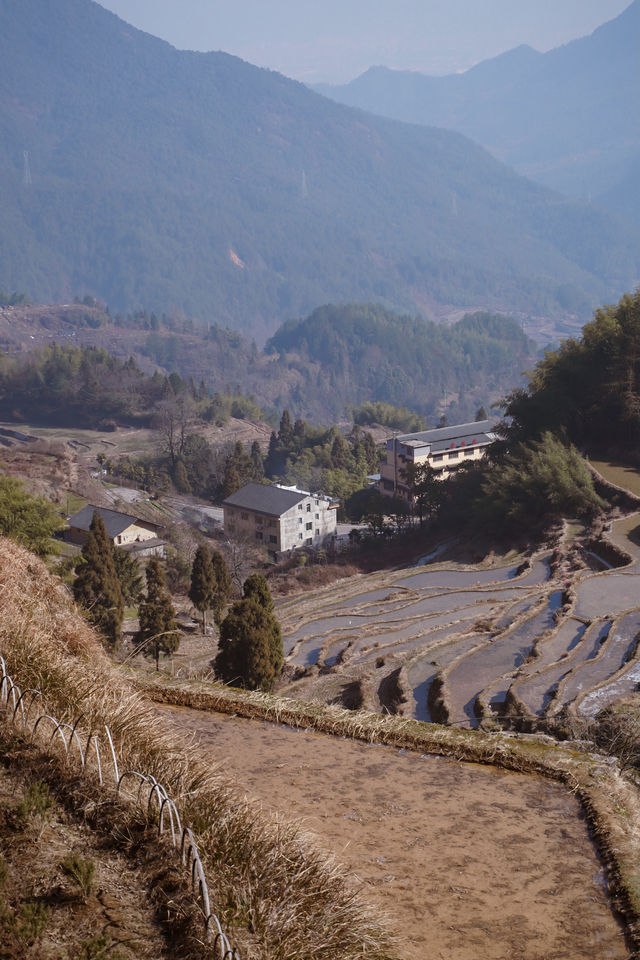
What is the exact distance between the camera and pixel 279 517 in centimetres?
3794

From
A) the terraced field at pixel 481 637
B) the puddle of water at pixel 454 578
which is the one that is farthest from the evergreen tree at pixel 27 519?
the puddle of water at pixel 454 578

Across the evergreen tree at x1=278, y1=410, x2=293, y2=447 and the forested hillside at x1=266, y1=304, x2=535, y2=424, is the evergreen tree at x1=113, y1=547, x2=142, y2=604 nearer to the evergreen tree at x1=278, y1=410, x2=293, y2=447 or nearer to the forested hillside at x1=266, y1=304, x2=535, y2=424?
the evergreen tree at x1=278, y1=410, x2=293, y2=447

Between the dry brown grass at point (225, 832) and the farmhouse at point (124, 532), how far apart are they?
29.3 metres

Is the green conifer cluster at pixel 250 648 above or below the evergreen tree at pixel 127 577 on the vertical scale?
above

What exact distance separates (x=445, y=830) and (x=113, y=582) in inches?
711

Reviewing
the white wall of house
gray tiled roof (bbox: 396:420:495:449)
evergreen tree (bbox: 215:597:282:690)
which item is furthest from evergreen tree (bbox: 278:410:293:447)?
evergreen tree (bbox: 215:597:282:690)

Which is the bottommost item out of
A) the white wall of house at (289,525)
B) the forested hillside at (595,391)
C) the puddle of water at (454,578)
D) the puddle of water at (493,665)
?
the white wall of house at (289,525)

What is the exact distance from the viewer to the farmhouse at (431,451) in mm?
47344

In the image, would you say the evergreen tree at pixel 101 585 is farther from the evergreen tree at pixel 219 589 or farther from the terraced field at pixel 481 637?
the terraced field at pixel 481 637

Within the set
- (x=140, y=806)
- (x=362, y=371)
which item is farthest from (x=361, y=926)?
(x=362, y=371)

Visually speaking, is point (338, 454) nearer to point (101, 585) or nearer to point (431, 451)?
point (431, 451)

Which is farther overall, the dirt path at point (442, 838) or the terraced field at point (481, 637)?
the terraced field at point (481, 637)

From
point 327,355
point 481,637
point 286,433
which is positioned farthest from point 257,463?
point 327,355

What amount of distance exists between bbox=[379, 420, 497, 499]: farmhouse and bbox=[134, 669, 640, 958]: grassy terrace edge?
4020 cm
